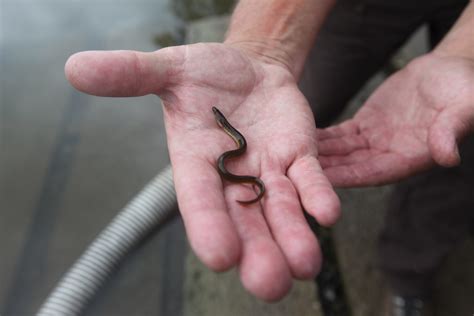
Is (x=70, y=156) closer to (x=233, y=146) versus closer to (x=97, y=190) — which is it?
(x=97, y=190)

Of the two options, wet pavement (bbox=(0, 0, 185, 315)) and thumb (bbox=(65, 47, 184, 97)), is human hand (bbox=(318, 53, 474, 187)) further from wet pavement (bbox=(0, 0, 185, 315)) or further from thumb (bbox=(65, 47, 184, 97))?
wet pavement (bbox=(0, 0, 185, 315))

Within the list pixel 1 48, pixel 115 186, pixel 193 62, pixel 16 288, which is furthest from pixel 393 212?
pixel 1 48

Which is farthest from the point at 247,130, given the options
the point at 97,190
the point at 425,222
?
the point at 97,190

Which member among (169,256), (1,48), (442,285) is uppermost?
(1,48)

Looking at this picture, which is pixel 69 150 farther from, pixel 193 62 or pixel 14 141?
pixel 193 62

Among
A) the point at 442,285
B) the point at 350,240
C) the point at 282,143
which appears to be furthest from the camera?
the point at 350,240
